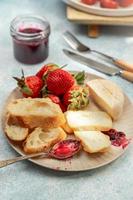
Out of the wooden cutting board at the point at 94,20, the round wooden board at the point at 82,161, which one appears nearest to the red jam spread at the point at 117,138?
the round wooden board at the point at 82,161

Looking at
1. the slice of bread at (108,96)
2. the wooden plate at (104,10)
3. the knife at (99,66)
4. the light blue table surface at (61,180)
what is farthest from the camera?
the wooden plate at (104,10)

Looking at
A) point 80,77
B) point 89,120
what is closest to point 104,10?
point 80,77

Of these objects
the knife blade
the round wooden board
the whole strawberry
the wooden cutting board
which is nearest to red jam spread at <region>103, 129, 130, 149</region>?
the round wooden board

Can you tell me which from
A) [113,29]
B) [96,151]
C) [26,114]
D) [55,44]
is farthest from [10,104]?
[113,29]

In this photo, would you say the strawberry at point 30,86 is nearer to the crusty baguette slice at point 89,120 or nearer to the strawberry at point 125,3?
the crusty baguette slice at point 89,120

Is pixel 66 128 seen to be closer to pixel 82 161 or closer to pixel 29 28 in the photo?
pixel 82 161

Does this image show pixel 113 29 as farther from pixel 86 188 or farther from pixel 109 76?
pixel 86 188

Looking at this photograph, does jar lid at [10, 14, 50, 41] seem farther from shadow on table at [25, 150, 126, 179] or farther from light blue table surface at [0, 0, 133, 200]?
shadow on table at [25, 150, 126, 179]
